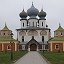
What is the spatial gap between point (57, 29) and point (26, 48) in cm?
1004

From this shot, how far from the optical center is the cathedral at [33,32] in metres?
77.3

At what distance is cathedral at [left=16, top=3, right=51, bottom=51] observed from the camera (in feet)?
254

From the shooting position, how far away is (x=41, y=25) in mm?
80000

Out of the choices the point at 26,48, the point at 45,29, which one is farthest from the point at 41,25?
the point at 26,48

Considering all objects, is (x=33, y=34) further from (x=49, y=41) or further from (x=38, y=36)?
(x=49, y=41)

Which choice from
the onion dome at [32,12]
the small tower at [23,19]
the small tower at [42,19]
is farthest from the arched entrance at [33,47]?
the onion dome at [32,12]

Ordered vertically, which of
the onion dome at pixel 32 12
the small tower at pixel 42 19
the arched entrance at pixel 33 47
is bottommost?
the arched entrance at pixel 33 47

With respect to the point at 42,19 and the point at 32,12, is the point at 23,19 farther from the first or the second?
the point at 42,19

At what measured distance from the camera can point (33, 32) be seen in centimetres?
7862

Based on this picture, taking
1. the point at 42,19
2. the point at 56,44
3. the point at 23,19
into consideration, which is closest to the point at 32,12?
the point at 23,19

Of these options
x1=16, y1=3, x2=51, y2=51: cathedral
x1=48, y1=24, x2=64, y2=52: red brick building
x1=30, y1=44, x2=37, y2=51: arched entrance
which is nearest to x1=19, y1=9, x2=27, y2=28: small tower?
x1=16, y1=3, x2=51, y2=51: cathedral

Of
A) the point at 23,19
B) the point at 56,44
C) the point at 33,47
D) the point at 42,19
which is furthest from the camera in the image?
the point at 23,19

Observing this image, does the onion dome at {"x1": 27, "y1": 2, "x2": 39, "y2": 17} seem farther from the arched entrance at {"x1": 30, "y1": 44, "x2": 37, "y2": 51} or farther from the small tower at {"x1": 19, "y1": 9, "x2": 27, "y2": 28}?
the arched entrance at {"x1": 30, "y1": 44, "x2": 37, "y2": 51}

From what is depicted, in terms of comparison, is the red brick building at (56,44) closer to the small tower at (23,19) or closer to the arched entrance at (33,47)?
the arched entrance at (33,47)
